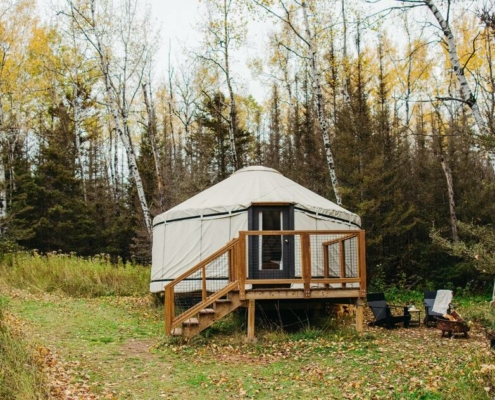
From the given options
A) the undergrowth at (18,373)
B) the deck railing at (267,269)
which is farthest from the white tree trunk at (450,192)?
the undergrowth at (18,373)

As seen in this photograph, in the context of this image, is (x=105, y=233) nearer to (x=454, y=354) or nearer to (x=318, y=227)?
(x=318, y=227)

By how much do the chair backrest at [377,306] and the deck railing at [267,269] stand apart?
338mm

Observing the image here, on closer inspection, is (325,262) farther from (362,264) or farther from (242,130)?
(242,130)

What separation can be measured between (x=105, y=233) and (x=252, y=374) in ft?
44.6

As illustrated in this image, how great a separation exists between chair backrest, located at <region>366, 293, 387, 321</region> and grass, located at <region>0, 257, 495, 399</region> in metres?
0.26

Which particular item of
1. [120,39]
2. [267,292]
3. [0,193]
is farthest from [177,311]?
[120,39]

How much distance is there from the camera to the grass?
4.71 metres

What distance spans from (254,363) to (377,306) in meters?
3.17

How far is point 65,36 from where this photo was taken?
57.5 feet

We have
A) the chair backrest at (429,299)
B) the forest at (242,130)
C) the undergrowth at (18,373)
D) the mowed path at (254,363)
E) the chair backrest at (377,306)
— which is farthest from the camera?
the forest at (242,130)

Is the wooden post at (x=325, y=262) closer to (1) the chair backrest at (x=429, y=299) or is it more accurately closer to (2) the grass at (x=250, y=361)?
(2) the grass at (x=250, y=361)

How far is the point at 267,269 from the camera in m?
8.61

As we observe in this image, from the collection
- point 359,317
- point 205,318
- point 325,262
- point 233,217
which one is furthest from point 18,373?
point 325,262

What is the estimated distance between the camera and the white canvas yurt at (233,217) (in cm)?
884
